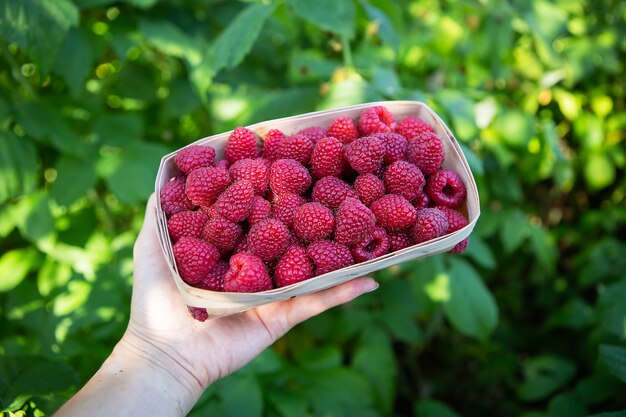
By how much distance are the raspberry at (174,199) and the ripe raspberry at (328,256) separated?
1.17ft

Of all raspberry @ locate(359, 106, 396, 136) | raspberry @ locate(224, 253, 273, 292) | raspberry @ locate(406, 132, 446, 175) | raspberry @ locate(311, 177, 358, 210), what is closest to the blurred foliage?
raspberry @ locate(359, 106, 396, 136)

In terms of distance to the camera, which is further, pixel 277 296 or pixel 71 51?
pixel 71 51

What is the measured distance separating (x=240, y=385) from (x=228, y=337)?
0.33 metres

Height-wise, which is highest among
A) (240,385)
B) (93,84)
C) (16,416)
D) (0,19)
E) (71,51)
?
(0,19)

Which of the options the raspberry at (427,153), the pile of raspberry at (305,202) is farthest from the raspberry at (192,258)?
the raspberry at (427,153)

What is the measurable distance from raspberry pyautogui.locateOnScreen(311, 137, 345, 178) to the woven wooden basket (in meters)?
0.16

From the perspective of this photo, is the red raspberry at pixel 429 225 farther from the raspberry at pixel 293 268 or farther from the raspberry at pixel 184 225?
the raspberry at pixel 184 225

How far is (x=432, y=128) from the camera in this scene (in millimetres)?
1399

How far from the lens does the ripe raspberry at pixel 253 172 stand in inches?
48.9

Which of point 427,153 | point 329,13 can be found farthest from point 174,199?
A: point 329,13

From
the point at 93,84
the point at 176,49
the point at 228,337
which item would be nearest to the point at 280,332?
the point at 228,337

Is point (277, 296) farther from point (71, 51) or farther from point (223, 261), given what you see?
point (71, 51)

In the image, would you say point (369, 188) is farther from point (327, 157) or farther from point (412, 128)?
point (412, 128)

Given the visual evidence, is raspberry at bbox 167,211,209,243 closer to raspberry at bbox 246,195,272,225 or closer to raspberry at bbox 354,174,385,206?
raspberry at bbox 246,195,272,225
